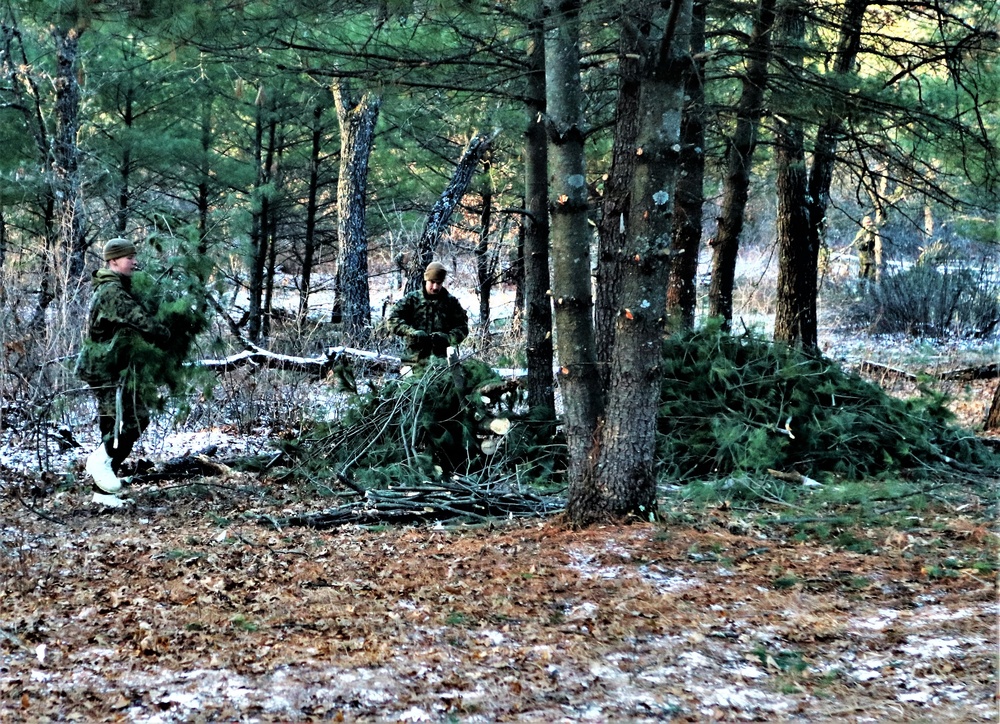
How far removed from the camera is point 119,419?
22.4 feet

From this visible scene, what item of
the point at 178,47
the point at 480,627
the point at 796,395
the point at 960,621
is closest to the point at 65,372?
the point at 178,47

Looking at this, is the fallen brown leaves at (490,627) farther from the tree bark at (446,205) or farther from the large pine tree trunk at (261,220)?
the large pine tree trunk at (261,220)

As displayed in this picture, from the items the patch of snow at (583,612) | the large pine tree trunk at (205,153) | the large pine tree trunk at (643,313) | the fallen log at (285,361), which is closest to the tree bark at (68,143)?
the large pine tree trunk at (205,153)

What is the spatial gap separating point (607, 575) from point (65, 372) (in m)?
6.02

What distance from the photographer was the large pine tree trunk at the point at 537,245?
734cm

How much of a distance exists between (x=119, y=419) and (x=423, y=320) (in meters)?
3.37

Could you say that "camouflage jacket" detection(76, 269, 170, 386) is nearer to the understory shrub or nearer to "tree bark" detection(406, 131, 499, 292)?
"tree bark" detection(406, 131, 499, 292)

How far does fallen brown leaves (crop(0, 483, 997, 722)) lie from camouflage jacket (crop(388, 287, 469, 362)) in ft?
11.6

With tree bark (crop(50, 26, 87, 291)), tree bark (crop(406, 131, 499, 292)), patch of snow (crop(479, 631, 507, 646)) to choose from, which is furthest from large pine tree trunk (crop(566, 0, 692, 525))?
tree bark (crop(50, 26, 87, 291))

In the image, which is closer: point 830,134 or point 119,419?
point 119,419

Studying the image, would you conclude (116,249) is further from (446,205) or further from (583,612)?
(446,205)

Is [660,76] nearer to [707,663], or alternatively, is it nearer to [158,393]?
[707,663]

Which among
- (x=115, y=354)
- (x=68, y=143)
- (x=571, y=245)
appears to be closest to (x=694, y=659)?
(x=571, y=245)

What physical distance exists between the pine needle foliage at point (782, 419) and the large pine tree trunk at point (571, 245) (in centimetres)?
212
